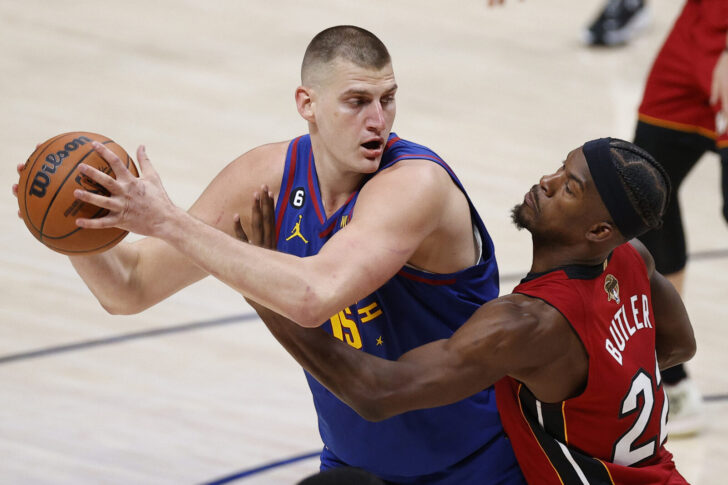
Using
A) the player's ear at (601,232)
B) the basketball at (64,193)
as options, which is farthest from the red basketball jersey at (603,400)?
the basketball at (64,193)

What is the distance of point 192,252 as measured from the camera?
2.94m

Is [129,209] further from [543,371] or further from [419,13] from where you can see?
[419,13]

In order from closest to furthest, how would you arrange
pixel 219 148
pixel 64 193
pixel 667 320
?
Result: pixel 64 193
pixel 667 320
pixel 219 148

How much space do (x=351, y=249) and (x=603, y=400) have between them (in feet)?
2.73

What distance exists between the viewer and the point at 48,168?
10.5ft

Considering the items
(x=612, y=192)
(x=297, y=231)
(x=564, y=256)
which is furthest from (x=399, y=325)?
(x=612, y=192)

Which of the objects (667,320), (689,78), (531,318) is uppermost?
(689,78)

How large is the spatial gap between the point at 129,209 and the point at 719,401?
3.50 meters

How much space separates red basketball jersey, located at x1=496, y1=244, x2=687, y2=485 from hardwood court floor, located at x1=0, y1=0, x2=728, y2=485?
1.65 meters

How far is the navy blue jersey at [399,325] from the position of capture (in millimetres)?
3400

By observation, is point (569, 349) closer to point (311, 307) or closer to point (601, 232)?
point (601, 232)

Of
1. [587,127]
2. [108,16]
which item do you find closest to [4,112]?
[108,16]

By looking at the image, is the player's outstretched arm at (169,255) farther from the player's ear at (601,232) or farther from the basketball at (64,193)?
→ the player's ear at (601,232)

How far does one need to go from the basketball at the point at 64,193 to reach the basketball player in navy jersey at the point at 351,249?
0.17 metres
